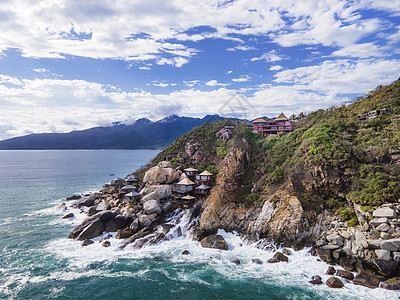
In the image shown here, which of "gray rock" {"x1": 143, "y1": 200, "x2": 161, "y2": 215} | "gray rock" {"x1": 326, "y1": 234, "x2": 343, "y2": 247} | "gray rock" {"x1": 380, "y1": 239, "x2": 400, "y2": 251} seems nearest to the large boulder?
"gray rock" {"x1": 143, "y1": 200, "x2": 161, "y2": 215}

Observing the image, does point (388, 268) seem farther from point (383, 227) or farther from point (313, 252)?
point (313, 252)

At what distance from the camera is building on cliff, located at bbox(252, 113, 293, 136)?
199 feet

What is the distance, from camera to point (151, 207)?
45125mm

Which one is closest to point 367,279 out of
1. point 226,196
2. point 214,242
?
point 214,242

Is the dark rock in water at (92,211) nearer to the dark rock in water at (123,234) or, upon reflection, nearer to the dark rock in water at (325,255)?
the dark rock in water at (123,234)

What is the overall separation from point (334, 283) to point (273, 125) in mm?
43810

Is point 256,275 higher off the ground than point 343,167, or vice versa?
point 343,167

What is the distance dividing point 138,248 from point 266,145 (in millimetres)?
39405

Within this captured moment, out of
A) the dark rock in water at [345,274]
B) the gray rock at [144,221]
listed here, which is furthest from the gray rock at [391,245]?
the gray rock at [144,221]

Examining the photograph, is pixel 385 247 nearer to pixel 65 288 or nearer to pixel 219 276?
pixel 219 276

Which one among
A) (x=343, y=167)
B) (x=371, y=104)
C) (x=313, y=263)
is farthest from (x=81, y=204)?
(x=371, y=104)

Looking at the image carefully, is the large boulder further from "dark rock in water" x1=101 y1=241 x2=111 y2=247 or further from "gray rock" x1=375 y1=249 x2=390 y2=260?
"gray rock" x1=375 y1=249 x2=390 y2=260

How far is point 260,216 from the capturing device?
39156mm

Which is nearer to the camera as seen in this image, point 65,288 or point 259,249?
point 65,288
